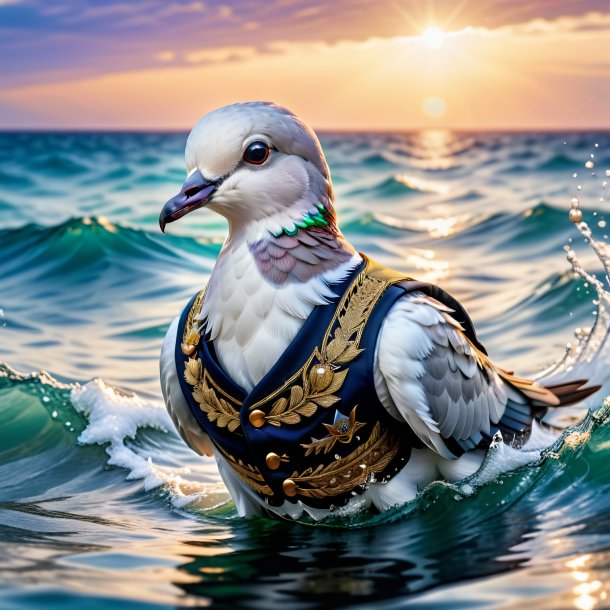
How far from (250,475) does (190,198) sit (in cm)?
124

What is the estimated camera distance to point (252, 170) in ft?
13.9

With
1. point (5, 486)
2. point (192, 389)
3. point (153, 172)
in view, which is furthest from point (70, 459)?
point (153, 172)

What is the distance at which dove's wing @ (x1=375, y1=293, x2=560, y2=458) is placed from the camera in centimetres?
432

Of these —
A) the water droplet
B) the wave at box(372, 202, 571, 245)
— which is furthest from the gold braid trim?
the wave at box(372, 202, 571, 245)

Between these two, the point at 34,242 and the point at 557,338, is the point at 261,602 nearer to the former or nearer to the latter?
the point at 557,338

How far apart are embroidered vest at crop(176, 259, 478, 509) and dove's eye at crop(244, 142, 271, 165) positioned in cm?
59

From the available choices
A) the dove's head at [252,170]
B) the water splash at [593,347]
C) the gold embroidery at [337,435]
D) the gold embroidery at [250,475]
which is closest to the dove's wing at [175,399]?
the gold embroidery at [250,475]

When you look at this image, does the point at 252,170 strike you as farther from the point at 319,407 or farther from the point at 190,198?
the point at 319,407

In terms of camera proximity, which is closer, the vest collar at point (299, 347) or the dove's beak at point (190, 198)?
the dove's beak at point (190, 198)

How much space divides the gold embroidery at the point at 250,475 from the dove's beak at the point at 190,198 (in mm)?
1112

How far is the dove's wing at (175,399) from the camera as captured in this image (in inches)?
192

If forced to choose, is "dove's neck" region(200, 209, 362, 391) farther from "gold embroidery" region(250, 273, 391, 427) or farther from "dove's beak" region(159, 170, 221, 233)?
"dove's beak" region(159, 170, 221, 233)

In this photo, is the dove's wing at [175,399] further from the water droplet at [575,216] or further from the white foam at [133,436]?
the water droplet at [575,216]

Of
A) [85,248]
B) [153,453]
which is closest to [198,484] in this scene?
[153,453]
